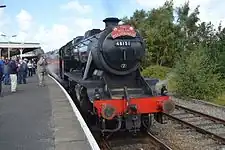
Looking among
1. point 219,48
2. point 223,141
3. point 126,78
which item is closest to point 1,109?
point 126,78

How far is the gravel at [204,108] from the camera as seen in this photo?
1330cm

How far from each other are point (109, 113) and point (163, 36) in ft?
89.0

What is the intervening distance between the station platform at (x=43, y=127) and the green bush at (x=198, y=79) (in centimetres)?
843

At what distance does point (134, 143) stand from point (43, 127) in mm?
2439

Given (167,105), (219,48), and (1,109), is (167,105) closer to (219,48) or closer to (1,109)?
(1,109)

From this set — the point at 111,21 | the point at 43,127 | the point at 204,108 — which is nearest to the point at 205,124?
the point at 204,108

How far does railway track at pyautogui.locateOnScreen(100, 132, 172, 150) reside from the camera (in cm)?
874

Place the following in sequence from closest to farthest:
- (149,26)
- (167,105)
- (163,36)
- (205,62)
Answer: (167,105), (205,62), (163,36), (149,26)

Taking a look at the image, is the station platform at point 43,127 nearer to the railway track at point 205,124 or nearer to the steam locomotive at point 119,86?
the steam locomotive at point 119,86

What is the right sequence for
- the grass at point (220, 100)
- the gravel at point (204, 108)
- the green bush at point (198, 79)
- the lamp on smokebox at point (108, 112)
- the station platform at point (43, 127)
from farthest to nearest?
the green bush at point (198, 79), the grass at point (220, 100), the gravel at point (204, 108), the lamp on smokebox at point (108, 112), the station platform at point (43, 127)

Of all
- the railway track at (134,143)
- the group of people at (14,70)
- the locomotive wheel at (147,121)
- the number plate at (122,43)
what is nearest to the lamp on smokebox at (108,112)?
the railway track at (134,143)

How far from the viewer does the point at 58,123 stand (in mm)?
8797

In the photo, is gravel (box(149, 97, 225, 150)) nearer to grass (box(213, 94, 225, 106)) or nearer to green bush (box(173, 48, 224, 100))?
grass (box(213, 94, 225, 106))

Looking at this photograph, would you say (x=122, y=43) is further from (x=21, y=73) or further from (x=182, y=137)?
(x=21, y=73)
